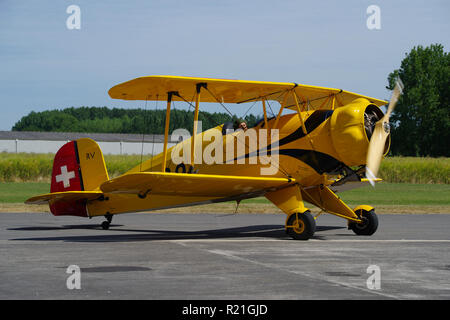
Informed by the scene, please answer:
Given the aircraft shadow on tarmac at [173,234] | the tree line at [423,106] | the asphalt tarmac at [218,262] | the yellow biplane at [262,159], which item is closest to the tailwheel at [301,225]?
the yellow biplane at [262,159]

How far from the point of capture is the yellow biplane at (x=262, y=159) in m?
12.0

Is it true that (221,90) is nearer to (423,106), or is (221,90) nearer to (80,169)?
(80,169)

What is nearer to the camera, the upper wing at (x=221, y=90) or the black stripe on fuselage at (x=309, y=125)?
the upper wing at (x=221, y=90)

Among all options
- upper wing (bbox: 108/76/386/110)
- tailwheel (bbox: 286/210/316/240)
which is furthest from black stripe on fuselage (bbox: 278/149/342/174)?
upper wing (bbox: 108/76/386/110)

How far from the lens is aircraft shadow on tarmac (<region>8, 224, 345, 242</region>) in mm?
12758

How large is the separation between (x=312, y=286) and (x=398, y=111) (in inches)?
2744

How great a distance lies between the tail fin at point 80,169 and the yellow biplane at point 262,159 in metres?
0.48

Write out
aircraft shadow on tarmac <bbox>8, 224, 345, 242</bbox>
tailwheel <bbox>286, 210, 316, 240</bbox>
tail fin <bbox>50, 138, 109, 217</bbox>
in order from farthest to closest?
1. tail fin <bbox>50, 138, 109, 217</bbox>
2. aircraft shadow on tarmac <bbox>8, 224, 345, 242</bbox>
3. tailwheel <bbox>286, 210, 316, 240</bbox>

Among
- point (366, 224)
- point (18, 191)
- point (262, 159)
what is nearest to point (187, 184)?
point (262, 159)

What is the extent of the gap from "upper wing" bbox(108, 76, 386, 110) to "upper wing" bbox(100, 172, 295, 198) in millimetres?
1809

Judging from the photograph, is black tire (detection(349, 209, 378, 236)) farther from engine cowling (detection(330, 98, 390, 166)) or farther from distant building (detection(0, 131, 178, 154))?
distant building (detection(0, 131, 178, 154))

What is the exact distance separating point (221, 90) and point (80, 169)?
13.6ft

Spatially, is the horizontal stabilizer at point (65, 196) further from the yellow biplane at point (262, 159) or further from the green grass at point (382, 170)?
the green grass at point (382, 170)
